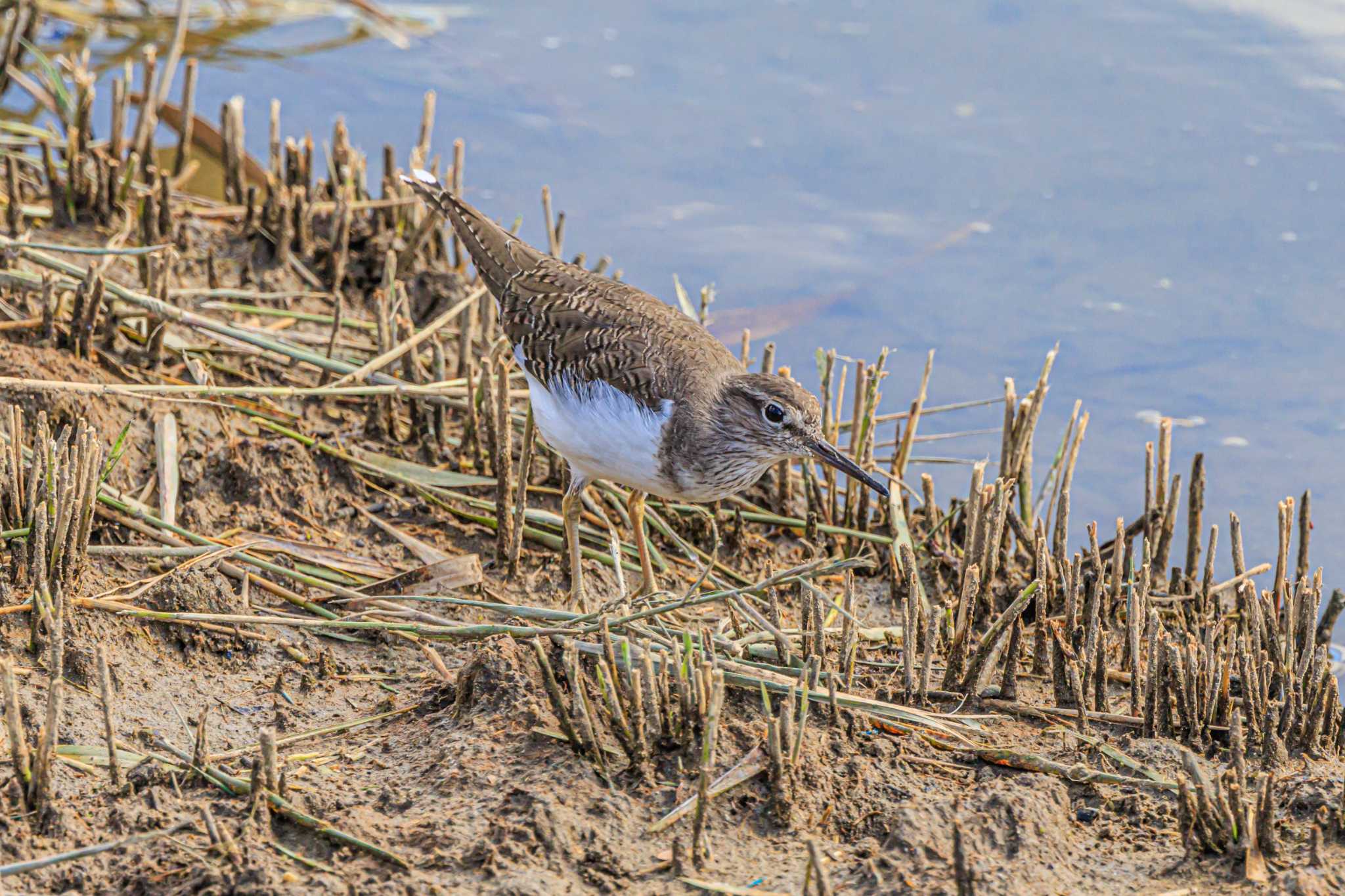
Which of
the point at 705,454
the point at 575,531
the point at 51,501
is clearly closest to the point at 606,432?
the point at 705,454

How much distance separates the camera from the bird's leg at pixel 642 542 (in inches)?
214

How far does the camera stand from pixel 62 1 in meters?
11.3

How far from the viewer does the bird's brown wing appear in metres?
5.31

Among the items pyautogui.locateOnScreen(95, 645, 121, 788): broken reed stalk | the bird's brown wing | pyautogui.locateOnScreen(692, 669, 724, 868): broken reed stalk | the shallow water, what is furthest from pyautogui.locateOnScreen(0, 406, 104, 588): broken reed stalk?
the shallow water

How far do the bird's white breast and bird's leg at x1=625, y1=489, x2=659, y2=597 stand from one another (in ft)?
0.85

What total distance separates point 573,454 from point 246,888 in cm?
233

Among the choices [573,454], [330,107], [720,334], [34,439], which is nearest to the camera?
[34,439]

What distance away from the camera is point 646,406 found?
5.23m

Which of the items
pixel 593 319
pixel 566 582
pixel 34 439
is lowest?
pixel 566 582

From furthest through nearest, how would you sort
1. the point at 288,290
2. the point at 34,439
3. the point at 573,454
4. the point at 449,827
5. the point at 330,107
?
the point at 330,107 < the point at 288,290 < the point at 573,454 < the point at 34,439 < the point at 449,827

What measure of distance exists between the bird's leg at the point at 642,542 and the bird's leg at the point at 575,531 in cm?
22

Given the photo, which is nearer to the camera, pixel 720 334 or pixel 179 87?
pixel 720 334

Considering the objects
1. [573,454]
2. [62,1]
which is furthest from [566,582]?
[62,1]

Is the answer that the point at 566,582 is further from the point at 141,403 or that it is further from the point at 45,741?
the point at 45,741
